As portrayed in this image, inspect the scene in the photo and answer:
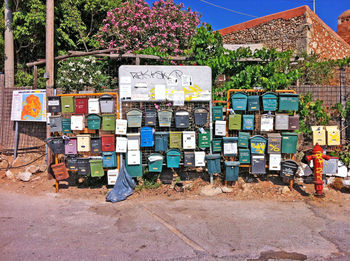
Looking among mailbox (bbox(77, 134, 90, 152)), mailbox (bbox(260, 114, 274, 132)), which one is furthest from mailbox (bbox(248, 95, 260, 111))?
mailbox (bbox(77, 134, 90, 152))

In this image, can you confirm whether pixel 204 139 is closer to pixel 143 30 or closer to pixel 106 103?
pixel 106 103

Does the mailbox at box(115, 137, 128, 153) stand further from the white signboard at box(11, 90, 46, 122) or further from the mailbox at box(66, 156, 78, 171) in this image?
the white signboard at box(11, 90, 46, 122)

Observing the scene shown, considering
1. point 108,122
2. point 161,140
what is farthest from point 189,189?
point 108,122

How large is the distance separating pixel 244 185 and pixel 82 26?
28.5 feet

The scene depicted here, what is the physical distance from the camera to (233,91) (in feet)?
22.7

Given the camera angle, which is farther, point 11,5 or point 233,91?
point 11,5

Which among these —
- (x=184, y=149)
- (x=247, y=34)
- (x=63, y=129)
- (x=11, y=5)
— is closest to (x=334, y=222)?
(x=184, y=149)

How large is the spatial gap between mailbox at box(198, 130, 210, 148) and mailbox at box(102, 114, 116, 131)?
198cm

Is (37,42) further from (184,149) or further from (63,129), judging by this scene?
(184,149)

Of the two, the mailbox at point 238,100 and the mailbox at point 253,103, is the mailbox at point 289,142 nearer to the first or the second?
the mailbox at point 253,103

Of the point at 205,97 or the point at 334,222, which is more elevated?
the point at 205,97

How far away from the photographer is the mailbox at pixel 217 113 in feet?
21.3

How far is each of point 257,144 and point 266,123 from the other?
1.72ft

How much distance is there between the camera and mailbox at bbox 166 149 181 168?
640cm
